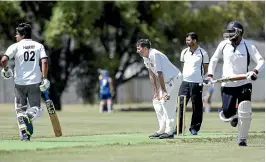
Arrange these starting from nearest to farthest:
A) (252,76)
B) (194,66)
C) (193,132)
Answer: (252,76) < (193,132) < (194,66)

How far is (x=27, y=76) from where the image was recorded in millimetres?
15938

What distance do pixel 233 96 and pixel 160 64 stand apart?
6.88 feet

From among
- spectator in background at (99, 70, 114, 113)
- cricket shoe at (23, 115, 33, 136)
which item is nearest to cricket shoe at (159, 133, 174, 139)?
cricket shoe at (23, 115, 33, 136)

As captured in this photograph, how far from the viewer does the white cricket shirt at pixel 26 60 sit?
15.9 m

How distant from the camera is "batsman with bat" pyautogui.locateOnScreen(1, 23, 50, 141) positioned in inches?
623

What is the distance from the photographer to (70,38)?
40.4 meters

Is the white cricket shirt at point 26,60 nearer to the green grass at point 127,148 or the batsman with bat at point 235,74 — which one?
the green grass at point 127,148

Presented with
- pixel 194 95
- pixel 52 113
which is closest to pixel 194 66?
pixel 194 95

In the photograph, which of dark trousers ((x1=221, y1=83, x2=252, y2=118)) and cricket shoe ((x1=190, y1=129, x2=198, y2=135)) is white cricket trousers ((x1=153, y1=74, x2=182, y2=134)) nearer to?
cricket shoe ((x1=190, y1=129, x2=198, y2=135))

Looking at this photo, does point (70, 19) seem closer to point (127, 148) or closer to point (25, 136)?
point (25, 136)

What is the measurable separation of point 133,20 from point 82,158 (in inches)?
1093

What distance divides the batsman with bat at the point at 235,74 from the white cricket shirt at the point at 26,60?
128 inches

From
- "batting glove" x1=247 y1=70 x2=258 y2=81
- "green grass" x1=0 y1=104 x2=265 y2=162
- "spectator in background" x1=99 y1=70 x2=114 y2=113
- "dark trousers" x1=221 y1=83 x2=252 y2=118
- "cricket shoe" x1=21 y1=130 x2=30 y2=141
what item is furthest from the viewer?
"spectator in background" x1=99 y1=70 x2=114 y2=113

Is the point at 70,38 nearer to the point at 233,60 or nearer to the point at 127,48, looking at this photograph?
the point at 127,48
